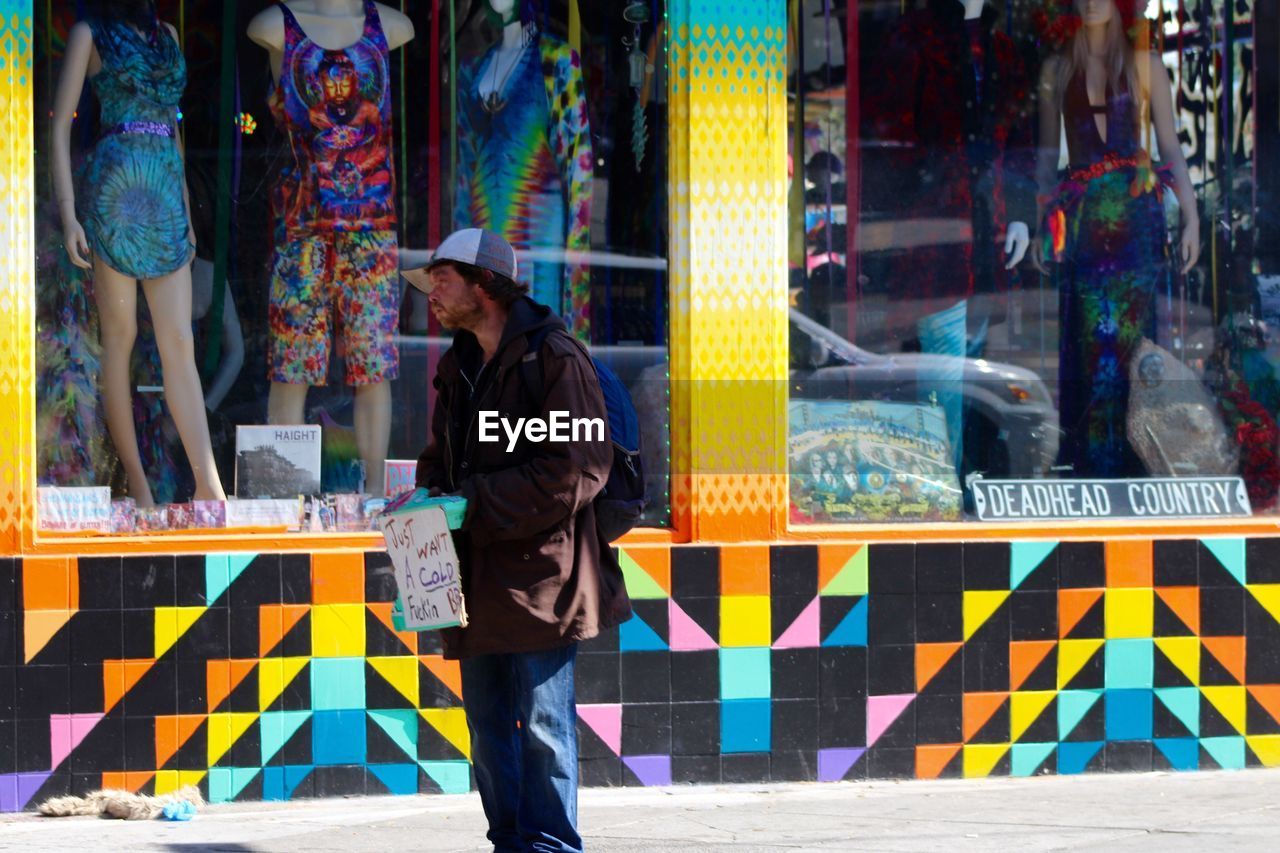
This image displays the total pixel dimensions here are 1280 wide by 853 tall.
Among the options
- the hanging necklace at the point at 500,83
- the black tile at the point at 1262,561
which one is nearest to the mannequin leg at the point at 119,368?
the hanging necklace at the point at 500,83

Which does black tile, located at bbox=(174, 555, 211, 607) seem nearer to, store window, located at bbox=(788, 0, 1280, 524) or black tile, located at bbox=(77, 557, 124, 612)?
black tile, located at bbox=(77, 557, 124, 612)

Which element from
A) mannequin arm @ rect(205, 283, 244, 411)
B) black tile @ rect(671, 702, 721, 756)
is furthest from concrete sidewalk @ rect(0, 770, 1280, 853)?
mannequin arm @ rect(205, 283, 244, 411)

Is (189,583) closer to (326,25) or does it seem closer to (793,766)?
(326,25)

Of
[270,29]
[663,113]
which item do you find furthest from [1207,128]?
[270,29]

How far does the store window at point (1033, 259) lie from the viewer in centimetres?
700

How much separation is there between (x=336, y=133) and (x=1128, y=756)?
12.5 feet

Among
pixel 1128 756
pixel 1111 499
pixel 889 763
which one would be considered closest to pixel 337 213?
pixel 889 763

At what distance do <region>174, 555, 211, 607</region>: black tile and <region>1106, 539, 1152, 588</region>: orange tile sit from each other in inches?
131

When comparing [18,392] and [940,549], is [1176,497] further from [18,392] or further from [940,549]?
[18,392]

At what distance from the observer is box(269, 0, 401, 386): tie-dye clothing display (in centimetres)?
678

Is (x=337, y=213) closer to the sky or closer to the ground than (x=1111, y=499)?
closer to the sky

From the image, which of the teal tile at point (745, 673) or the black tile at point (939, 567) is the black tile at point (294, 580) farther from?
the black tile at point (939, 567)

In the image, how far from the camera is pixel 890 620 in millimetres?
6730

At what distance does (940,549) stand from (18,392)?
10.9ft
